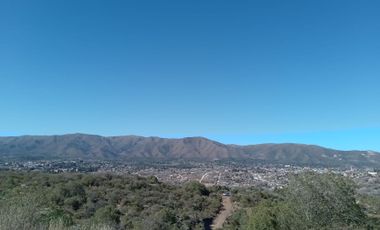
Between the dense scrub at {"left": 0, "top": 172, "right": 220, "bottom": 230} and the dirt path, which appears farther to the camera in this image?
the dirt path

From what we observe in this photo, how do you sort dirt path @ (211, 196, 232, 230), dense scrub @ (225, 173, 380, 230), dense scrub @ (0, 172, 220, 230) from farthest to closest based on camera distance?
dirt path @ (211, 196, 232, 230)
dense scrub @ (0, 172, 220, 230)
dense scrub @ (225, 173, 380, 230)

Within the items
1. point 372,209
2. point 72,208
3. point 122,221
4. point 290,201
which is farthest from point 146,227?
point 372,209

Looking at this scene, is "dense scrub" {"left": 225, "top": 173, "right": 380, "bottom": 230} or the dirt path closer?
"dense scrub" {"left": 225, "top": 173, "right": 380, "bottom": 230}

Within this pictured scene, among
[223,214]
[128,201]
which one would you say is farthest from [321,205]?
[128,201]

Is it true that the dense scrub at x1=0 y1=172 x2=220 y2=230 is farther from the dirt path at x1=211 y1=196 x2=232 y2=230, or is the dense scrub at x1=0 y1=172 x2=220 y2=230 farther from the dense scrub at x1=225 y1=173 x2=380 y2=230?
the dense scrub at x1=225 y1=173 x2=380 y2=230

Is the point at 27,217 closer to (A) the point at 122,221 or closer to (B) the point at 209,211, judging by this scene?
(A) the point at 122,221

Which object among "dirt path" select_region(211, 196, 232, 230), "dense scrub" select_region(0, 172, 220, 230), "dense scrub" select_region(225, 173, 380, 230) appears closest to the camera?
"dense scrub" select_region(225, 173, 380, 230)

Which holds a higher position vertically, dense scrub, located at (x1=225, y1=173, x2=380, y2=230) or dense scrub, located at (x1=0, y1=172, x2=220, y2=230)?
dense scrub, located at (x1=225, y1=173, x2=380, y2=230)

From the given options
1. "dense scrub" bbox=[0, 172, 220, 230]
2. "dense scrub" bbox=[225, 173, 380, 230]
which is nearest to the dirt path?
"dense scrub" bbox=[0, 172, 220, 230]

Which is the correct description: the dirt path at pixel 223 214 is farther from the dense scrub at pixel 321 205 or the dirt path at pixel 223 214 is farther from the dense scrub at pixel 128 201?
the dense scrub at pixel 321 205

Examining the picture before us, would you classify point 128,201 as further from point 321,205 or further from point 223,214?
point 321,205
